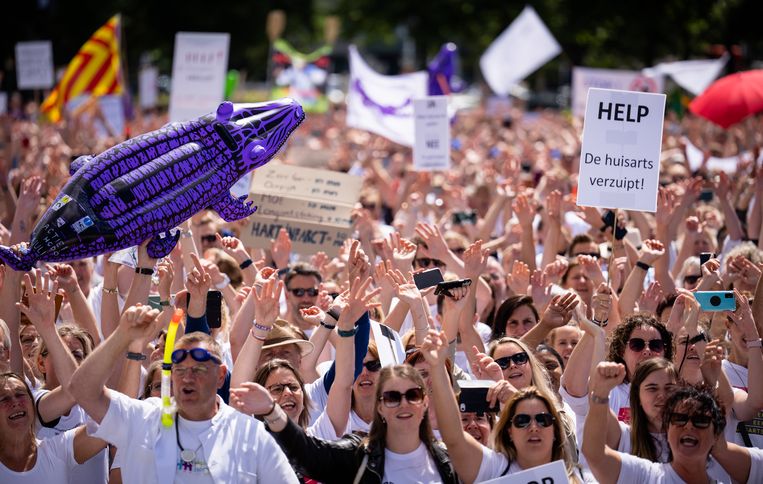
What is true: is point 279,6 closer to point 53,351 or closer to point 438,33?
point 438,33

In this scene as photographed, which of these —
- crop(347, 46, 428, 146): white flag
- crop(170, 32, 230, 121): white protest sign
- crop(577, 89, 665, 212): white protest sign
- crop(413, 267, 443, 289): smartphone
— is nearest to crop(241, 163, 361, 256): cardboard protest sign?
crop(577, 89, 665, 212): white protest sign

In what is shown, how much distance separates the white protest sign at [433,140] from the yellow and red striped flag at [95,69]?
17.4ft

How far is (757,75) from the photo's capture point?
13289 millimetres

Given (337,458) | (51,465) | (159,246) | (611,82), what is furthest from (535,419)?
(611,82)

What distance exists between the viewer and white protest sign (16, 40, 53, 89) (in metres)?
16.8

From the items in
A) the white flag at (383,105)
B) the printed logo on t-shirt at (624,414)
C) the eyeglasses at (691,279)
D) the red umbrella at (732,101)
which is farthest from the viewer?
the white flag at (383,105)

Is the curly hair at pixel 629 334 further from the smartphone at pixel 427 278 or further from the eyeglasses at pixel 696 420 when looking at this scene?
the eyeglasses at pixel 696 420

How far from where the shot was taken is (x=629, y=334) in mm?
6266

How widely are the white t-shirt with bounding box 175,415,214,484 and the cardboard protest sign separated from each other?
4.39 m

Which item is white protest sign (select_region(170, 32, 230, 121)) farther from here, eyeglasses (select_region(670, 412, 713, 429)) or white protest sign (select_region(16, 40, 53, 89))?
eyeglasses (select_region(670, 412, 713, 429))

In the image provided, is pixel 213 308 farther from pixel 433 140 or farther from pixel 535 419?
pixel 433 140

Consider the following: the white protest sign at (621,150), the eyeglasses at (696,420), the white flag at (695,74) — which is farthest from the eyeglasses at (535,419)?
the white flag at (695,74)

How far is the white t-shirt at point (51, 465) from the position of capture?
5.14 meters

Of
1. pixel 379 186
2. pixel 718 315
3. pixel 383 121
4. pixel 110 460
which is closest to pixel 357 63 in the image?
pixel 383 121
